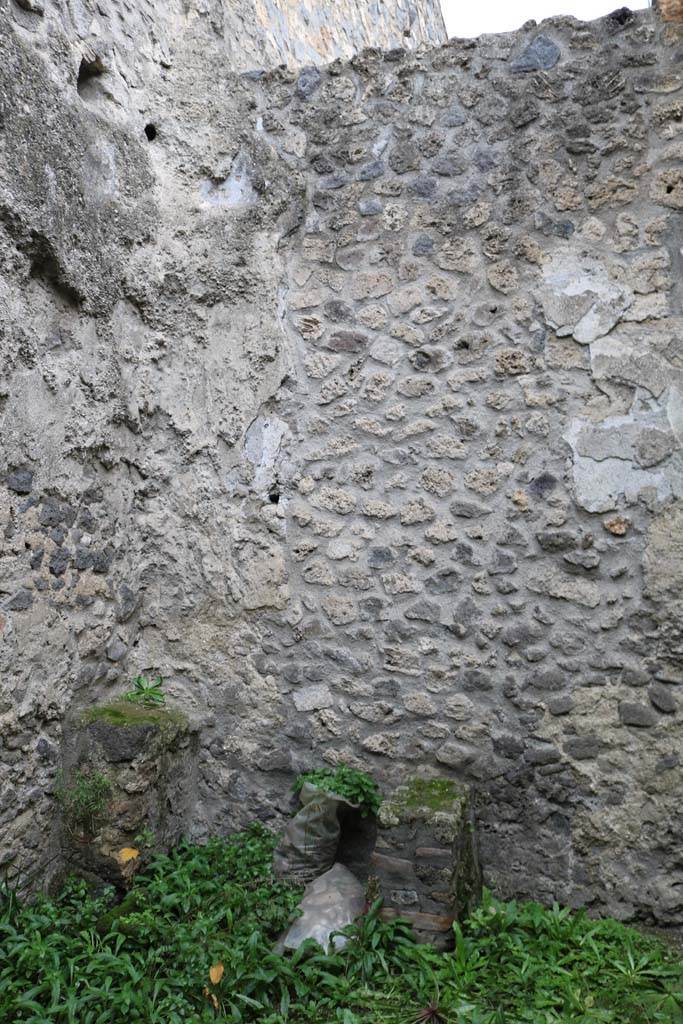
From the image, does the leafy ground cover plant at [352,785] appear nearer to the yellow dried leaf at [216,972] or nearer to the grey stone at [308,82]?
the yellow dried leaf at [216,972]

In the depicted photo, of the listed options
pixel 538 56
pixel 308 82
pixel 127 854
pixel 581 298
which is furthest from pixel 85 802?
pixel 538 56

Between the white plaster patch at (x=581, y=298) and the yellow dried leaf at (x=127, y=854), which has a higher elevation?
the white plaster patch at (x=581, y=298)

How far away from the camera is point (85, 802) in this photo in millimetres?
3338

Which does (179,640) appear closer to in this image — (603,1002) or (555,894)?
(555,894)

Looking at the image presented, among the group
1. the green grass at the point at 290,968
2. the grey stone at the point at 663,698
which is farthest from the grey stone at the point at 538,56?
the green grass at the point at 290,968

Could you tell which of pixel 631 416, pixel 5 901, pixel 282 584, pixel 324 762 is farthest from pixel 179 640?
pixel 631 416

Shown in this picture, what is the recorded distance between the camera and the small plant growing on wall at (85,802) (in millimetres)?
3336

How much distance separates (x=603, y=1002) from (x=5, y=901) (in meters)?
2.05

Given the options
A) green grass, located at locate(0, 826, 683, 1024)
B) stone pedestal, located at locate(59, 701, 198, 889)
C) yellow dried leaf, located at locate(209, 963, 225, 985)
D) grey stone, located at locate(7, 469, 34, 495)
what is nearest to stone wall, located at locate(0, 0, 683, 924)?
grey stone, located at locate(7, 469, 34, 495)

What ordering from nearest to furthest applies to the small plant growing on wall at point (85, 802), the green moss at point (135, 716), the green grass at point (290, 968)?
the green grass at point (290, 968)
the small plant growing on wall at point (85, 802)
the green moss at point (135, 716)

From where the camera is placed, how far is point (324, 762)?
12.0 feet

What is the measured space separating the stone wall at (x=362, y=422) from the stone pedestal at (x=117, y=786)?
12 cm

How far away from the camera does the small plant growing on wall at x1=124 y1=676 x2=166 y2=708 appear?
3723 millimetres

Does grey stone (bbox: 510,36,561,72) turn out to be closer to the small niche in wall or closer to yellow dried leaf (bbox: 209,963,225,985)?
the small niche in wall
